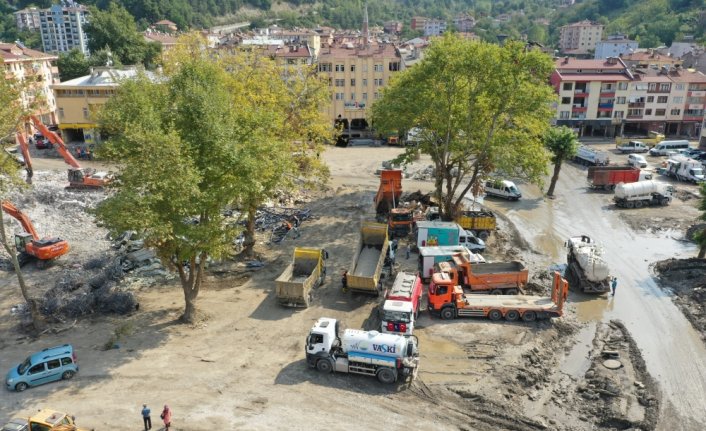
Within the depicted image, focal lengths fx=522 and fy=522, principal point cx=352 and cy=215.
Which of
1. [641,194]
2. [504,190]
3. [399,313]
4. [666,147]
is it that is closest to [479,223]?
[504,190]

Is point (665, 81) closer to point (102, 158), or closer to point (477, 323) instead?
point (477, 323)

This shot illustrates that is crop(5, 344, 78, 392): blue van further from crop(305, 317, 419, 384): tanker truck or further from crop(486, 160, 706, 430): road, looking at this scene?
crop(486, 160, 706, 430): road

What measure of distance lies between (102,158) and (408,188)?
31.1 metres

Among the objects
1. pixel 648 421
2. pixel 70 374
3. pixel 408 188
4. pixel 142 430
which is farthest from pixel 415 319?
pixel 408 188

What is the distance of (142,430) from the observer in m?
18.0

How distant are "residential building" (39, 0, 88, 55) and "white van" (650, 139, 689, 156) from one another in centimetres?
16662

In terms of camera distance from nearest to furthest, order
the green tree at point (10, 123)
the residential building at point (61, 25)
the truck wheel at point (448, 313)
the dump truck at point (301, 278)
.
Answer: the green tree at point (10, 123) → the truck wheel at point (448, 313) → the dump truck at point (301, 278) → the residential building at point (61, 25)

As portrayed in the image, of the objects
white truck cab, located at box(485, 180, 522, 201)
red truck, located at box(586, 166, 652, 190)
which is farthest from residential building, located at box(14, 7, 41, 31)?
red truck, located at box(586, 166, 652, 190)

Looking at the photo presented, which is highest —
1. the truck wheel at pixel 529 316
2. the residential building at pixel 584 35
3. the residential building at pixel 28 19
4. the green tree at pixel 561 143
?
the residential building at pixel 28 19

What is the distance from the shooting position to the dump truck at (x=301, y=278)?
86.9ft

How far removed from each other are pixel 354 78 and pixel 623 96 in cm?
3785

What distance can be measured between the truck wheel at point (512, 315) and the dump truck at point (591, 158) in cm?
3833

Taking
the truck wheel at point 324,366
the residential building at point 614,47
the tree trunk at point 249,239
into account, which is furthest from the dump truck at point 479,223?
the residential building at point 614,47

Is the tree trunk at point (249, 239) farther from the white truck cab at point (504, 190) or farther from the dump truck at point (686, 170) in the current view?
the dump truck at point (686, 170)
